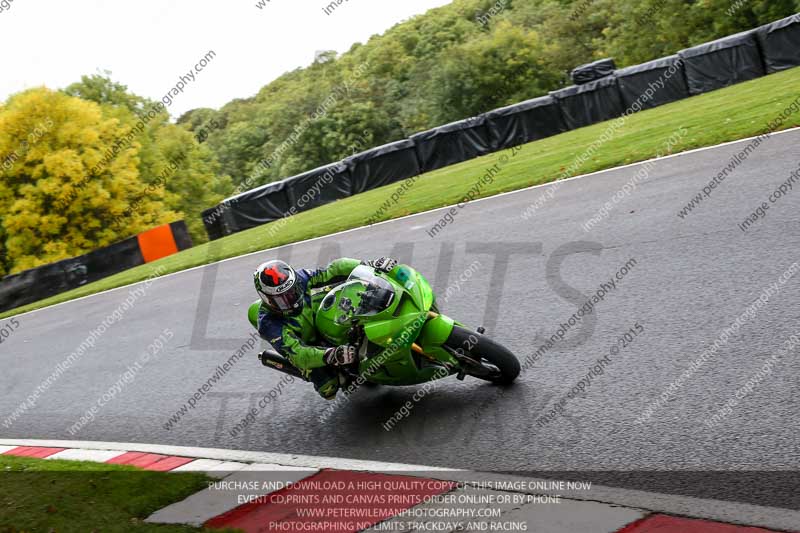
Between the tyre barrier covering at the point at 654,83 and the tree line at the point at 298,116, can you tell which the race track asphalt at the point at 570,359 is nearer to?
the tyre barrier covering at the point at 654,83

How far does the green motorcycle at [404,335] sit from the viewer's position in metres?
6.25

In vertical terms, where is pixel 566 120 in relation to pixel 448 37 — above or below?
below

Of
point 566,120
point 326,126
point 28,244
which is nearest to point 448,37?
point 326,126

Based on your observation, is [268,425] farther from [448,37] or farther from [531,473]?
[448,37]

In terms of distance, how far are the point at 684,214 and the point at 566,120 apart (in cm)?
1610

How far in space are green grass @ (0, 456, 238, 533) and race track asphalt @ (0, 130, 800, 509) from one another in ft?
3.28

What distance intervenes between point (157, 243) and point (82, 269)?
2448 millimetres

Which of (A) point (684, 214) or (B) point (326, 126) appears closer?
(A) point (684, 214)

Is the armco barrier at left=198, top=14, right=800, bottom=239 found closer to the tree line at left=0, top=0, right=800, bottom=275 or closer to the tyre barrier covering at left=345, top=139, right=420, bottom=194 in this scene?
the tyre barrier covering at left=345, top=139, right=420, bottom=194

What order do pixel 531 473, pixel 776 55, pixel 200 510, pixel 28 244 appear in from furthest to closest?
pixel 28 244, pixel 776 55, pixel 200 510, pixel 531 473

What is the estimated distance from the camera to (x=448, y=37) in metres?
68.6

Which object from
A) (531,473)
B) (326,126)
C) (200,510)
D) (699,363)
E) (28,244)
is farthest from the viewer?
(326,126)

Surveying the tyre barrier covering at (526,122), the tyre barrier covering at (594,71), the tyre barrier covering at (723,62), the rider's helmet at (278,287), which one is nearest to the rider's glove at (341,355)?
the rider's helmet at (278,287)

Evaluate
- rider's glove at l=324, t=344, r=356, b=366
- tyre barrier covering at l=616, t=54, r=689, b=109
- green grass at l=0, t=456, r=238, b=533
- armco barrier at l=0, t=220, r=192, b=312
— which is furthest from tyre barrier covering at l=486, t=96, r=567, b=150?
green grass at l=0, t=456, r=238, b=533
